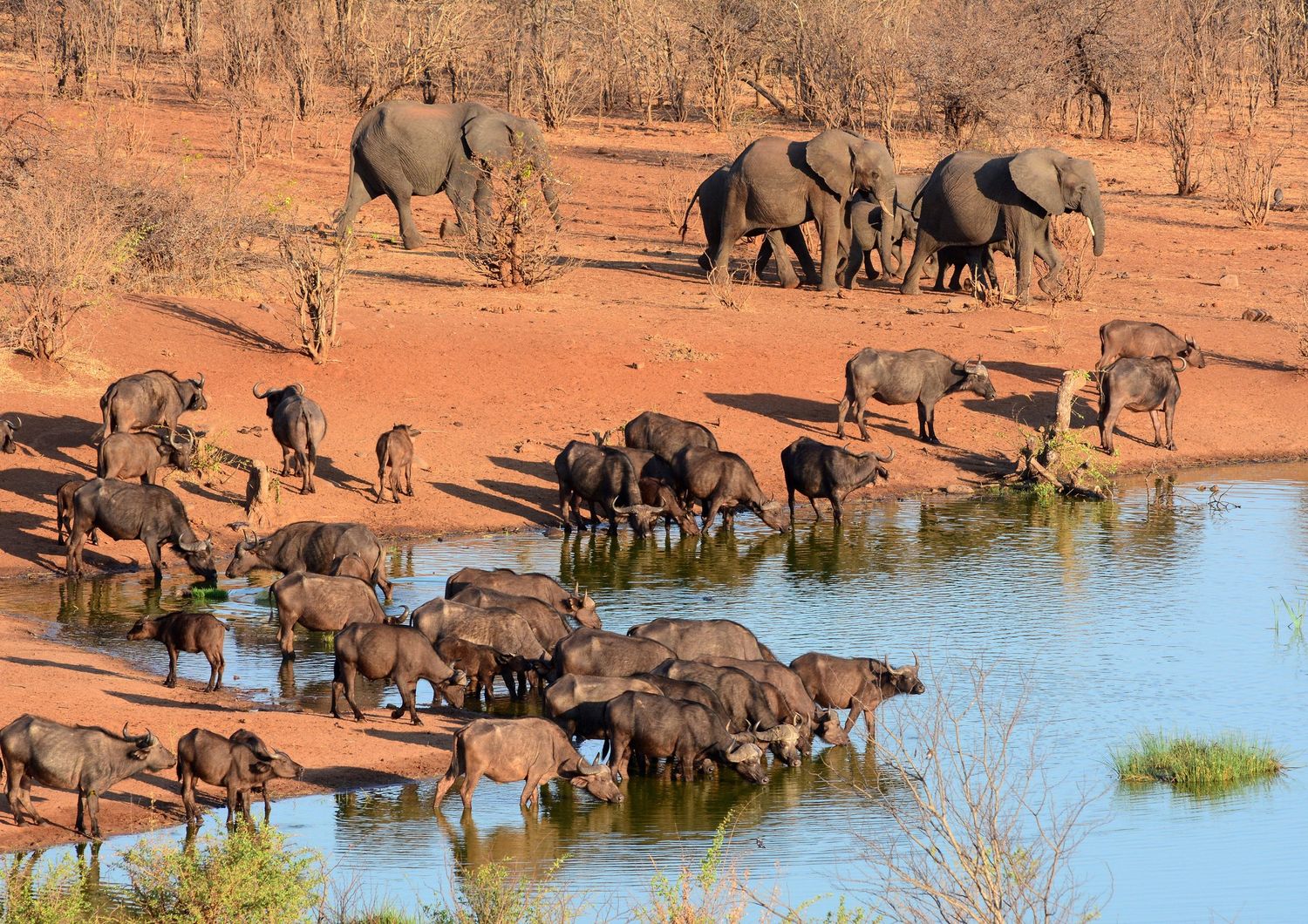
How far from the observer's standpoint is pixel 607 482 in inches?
660

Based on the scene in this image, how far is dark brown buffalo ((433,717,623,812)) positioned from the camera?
993cm

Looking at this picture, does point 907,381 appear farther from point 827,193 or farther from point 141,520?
point 141,520

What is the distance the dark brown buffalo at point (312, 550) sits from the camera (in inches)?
555

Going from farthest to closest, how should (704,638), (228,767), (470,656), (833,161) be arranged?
(833,161) → (704,638) → (470,656) → (228,767)

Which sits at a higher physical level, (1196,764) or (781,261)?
(781,261)

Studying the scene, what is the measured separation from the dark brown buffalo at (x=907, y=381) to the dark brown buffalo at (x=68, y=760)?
11.2 m

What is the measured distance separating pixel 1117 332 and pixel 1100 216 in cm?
500

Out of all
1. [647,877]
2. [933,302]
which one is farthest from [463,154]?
[647,877]

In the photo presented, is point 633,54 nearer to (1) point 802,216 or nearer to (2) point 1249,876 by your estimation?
(1) point 802,216

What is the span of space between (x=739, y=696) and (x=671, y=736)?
78 centimetres

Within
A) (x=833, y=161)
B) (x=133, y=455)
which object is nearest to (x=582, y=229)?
(x=833, y=161)

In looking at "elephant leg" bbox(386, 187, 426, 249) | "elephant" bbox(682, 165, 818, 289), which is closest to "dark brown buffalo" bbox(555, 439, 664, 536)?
"elephant" bbox(682, 165, 818, 289)

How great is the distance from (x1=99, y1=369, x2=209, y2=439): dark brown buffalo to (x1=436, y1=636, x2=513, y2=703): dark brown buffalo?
6137mm

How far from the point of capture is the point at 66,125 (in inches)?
1102
